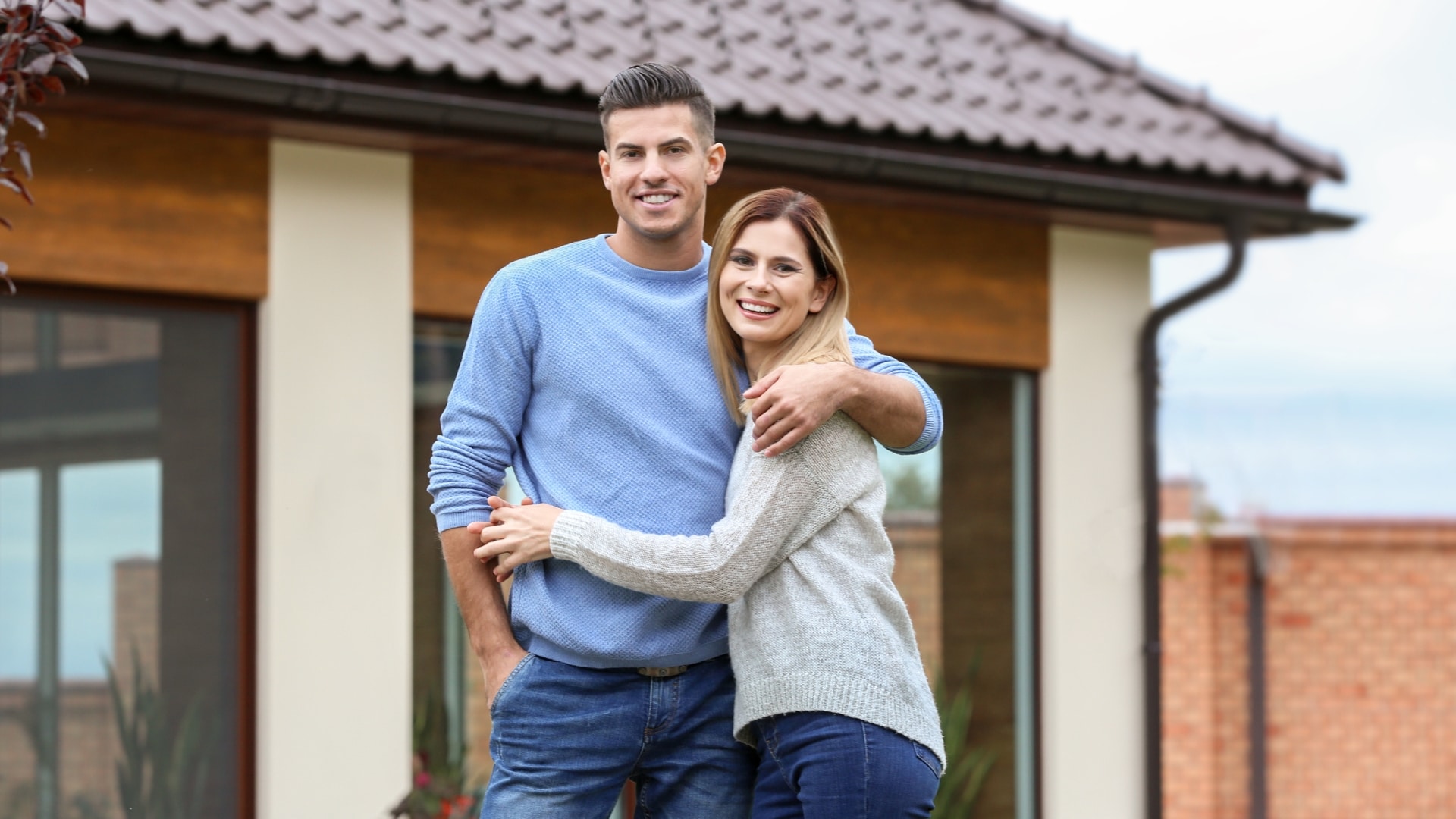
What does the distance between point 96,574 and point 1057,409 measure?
3995 mm

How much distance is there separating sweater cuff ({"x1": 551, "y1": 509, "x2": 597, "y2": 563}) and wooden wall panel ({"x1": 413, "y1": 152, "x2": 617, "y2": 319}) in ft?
11.6

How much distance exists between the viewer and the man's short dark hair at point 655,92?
9.09 feet

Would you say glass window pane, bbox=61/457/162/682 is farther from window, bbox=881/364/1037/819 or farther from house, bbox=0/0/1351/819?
window, bbox=881/364/1037/819

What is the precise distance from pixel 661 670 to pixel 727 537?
0.27 metres

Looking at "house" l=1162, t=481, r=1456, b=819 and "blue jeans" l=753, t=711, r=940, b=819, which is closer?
"blue jeans" l=753, t=711, r=940, b=819

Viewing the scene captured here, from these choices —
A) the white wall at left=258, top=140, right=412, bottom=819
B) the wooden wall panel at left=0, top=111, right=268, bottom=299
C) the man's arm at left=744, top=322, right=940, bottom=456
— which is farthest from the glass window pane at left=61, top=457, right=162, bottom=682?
the man's arm at left=744, top=322, right=940, bottom=456

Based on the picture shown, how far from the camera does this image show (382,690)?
5.95 m

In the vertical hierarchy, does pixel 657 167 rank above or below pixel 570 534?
above

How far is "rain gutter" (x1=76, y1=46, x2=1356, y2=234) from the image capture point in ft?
17.2

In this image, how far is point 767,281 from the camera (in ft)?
8.91

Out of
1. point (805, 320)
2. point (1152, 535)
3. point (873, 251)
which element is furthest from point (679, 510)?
point (1152, 535)

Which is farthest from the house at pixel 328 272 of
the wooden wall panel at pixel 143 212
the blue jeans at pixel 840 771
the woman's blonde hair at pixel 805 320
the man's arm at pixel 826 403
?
the blue jeans at pixel 840 771

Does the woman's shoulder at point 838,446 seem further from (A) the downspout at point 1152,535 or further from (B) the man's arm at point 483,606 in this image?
(A) the downspout at point 1152,535

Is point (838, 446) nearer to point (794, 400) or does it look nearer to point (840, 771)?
point (794, 400)
